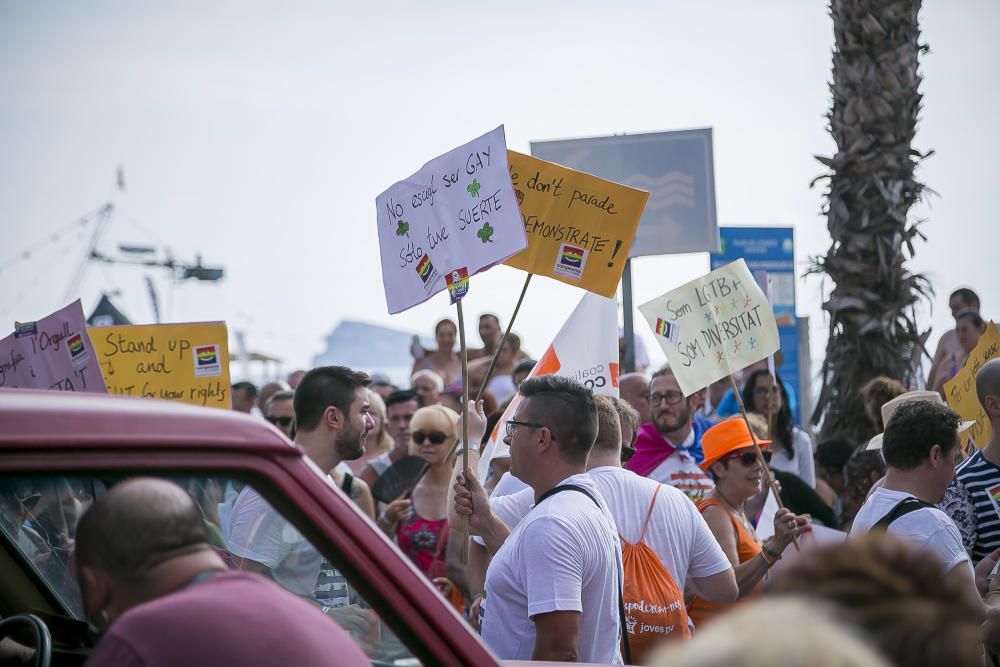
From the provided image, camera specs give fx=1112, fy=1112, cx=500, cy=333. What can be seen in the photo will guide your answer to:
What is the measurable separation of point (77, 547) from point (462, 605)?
4.61 meters

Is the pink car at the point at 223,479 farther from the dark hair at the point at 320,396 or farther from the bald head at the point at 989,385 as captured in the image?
the bald head at the point at 989,385

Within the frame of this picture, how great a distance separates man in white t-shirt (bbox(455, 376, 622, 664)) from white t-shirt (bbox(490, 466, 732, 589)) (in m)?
0.41

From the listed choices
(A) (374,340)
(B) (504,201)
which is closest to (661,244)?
(B) (504,201)

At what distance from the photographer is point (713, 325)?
6.26 meters

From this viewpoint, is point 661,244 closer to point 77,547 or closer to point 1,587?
point 1,587

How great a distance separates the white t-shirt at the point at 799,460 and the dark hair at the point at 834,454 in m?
0.48

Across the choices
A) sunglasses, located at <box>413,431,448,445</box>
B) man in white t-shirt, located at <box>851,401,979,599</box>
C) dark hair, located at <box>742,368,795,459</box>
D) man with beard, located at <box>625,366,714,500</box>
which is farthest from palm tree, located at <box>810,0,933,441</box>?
man in white t-shirt, located at <box>851,401,979,599</box>

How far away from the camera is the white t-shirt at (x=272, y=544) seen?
2062mm

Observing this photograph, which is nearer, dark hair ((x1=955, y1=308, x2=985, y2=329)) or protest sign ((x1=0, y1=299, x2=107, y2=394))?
protest sign ((x1=0, y1=299, x2=107, y2=394))

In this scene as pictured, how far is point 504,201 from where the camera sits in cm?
499

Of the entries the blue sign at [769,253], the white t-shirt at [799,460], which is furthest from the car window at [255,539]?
the blue sign at [769,253]

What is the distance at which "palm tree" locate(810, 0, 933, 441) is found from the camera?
379 inches

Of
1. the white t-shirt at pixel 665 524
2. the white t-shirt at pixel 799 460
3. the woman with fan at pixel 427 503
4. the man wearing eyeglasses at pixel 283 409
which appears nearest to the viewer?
the white t-shirt at pixel 665 524

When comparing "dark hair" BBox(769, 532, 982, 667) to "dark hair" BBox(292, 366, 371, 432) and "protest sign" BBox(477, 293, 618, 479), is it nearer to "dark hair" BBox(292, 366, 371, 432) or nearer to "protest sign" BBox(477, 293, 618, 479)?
"dark hair" BBox(292, 366, 371, 432)
